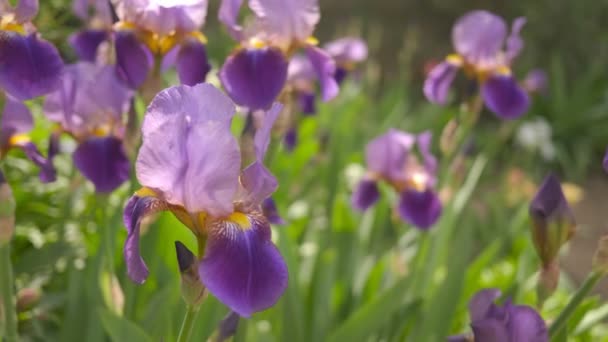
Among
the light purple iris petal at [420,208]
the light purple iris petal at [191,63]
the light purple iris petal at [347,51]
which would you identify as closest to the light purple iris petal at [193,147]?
the light purple iris petal at [191,63]

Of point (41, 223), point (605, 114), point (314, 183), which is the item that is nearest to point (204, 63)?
point (41, 223)

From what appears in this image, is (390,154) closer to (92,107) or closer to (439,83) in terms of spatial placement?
(439,83)

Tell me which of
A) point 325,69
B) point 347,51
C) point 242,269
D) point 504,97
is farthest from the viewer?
point 347,51

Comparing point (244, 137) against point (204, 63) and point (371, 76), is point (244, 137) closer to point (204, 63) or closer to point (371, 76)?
point (204, 63)

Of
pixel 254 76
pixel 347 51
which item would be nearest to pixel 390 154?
pixel 347 51

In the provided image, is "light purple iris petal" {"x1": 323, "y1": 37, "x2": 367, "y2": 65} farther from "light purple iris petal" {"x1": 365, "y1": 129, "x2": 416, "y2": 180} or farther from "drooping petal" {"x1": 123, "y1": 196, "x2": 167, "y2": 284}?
"drooping petal" {"x1": 123, "y1": 196, "x2": 167, "y2": 284}

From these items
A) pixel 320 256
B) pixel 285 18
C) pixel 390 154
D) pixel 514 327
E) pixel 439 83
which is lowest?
pixel 320 256

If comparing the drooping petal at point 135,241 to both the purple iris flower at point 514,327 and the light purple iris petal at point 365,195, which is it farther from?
the light purple iris petal at point 365,195
